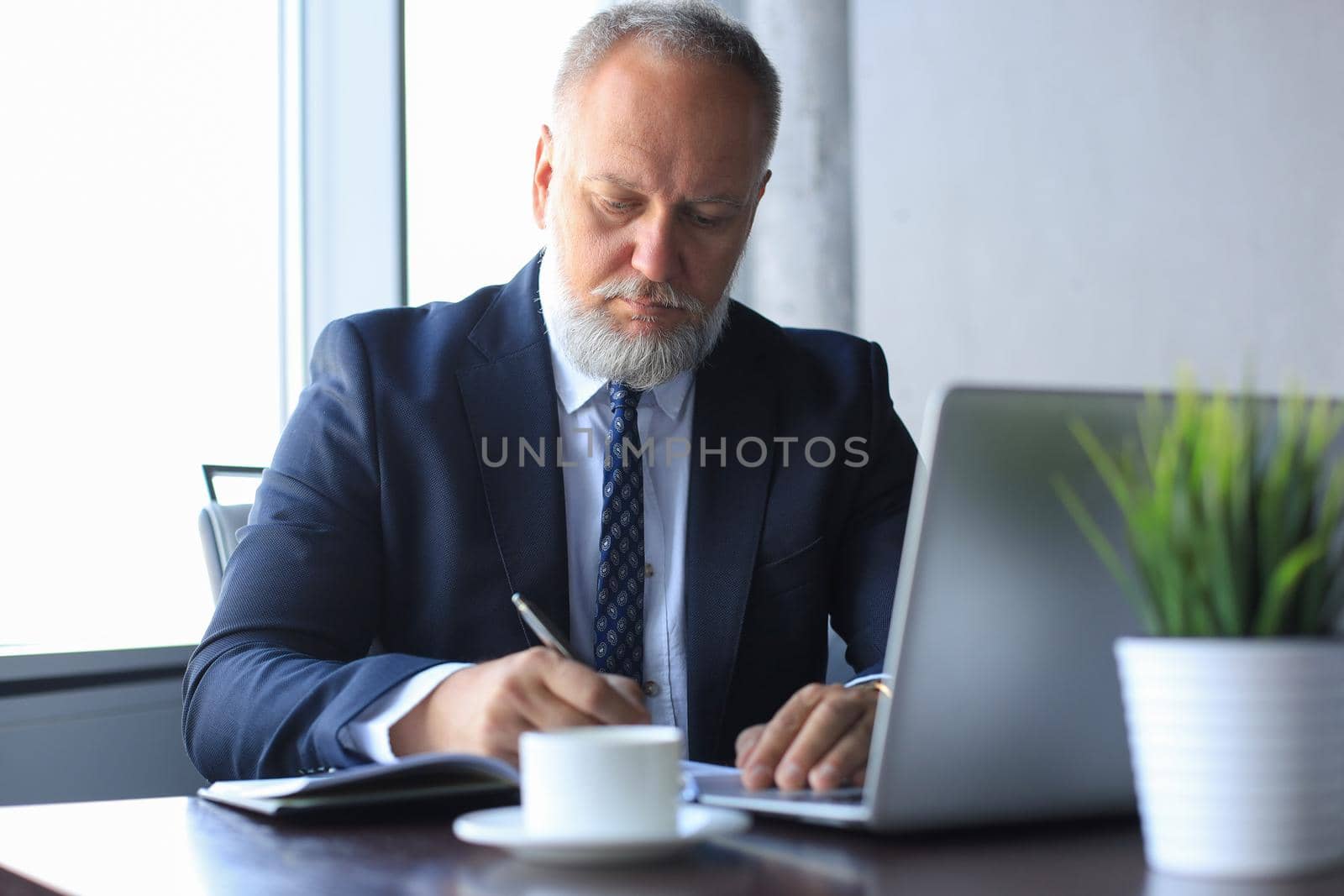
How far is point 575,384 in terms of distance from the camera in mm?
1935

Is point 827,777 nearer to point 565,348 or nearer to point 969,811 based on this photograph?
point 969,811

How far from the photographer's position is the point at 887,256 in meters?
4.50

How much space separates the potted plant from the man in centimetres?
107

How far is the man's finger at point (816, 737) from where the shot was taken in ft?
3.51

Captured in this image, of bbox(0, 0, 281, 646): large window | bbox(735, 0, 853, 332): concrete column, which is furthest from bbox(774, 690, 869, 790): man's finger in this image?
bbox(735, 0, 853, 332): concrete column

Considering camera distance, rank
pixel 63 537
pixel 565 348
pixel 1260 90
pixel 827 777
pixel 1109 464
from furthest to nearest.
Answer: pixel 1260 90, pixel 63 537, pixel 565 348, pixel 827 777, pixel 1109 464

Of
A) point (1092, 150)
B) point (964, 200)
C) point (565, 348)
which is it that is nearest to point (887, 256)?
point (964, 200)

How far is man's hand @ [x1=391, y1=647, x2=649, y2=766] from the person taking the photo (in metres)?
1.09

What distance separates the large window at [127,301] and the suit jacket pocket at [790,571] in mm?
1249

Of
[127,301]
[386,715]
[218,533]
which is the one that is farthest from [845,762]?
[127,301]

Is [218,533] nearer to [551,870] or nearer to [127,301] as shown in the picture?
[127,301]

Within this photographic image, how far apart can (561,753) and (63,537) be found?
2.12 m

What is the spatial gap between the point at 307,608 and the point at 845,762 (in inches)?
30.0

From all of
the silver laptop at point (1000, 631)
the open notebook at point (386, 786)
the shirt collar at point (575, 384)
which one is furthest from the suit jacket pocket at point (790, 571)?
the silver laptop at point (1000, 631)
